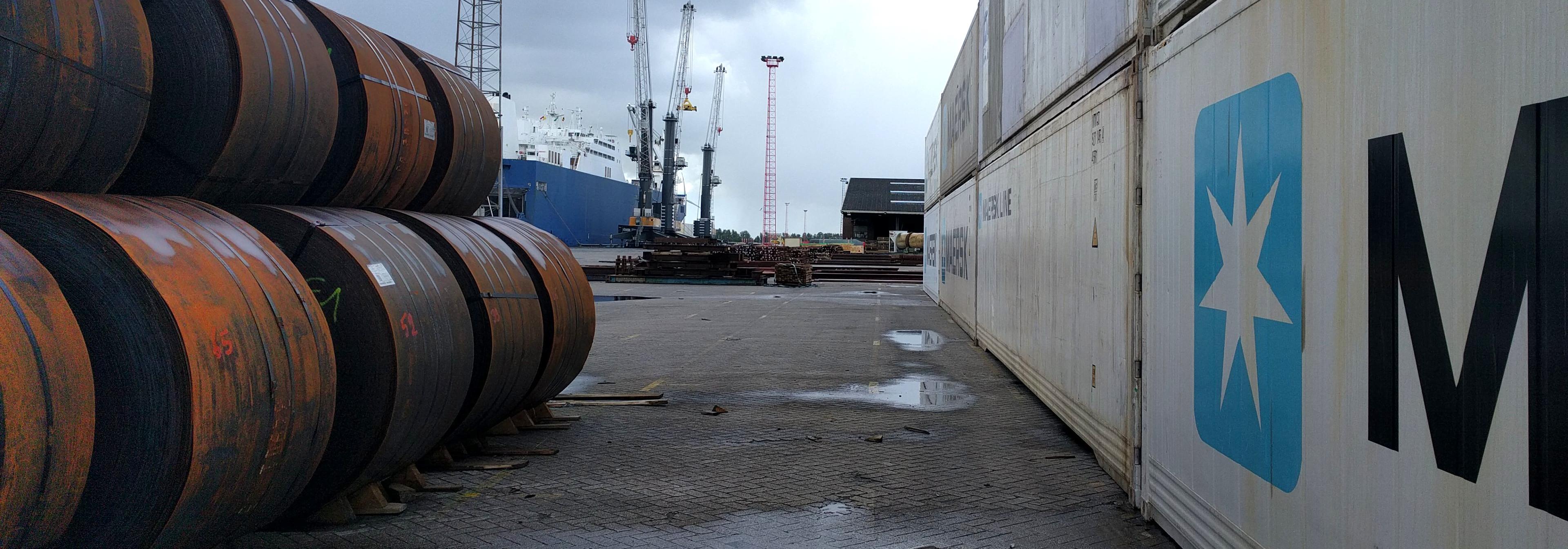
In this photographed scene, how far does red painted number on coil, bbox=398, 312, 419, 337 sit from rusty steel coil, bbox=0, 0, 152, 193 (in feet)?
4.89

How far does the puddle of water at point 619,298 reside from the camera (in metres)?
27.2

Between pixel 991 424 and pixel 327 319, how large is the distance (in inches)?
222

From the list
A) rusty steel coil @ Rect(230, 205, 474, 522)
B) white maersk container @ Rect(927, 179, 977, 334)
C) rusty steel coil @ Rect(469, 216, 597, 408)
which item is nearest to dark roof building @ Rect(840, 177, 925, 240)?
white maersk container @ Rect(927, 179, 977, 334)

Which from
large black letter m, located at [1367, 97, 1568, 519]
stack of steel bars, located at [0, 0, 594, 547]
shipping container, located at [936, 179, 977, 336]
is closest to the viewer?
large black letter m, located at [1367, 97, 1568, 519]

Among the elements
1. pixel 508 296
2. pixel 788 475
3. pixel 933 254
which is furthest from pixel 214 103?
pixel 933 254

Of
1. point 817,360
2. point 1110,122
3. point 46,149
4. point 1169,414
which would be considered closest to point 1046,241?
point 1110,122

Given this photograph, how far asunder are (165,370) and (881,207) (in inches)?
2821

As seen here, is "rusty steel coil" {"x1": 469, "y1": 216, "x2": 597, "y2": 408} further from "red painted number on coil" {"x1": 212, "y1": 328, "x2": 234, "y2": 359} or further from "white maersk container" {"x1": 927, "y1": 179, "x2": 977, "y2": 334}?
"white maersk container" {"x1": 927, "y1": 179, "x2": 977, "y2": 334}

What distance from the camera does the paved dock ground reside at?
5277mm

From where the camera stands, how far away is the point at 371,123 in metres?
6.08

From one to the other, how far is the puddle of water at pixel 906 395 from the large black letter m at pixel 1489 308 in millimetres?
6202

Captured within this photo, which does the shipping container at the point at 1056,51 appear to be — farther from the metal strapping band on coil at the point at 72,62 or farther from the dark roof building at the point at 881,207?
the dark roof building at the point at 881,207

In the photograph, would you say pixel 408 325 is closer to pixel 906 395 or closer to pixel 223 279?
pixel 223 279

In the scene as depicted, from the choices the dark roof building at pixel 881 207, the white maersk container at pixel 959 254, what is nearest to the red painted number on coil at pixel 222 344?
the white maersk container at pixel 959 254
